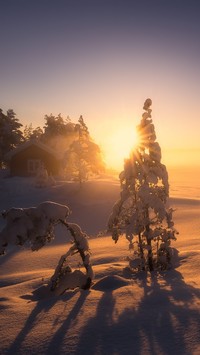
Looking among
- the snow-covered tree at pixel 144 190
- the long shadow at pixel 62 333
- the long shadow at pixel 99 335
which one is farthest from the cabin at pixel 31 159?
the long shadow at pixel 99 335

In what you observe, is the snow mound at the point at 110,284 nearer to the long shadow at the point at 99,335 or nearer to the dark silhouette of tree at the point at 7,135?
the long shadow at the point at 99,335

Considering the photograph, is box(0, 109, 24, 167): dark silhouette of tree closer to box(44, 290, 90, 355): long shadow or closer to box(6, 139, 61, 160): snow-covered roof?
box(6, 139, 61, 160): snow-covered roof

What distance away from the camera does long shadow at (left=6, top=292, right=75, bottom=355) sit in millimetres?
7849

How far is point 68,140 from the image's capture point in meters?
67.4

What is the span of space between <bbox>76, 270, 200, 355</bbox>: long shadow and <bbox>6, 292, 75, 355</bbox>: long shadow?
4.73 feet

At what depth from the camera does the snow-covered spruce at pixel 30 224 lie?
10.4m

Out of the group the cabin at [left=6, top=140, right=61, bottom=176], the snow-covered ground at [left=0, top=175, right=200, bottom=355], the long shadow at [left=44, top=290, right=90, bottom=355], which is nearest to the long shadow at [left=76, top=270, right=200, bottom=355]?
the snow-covered ground at [left=0, top=175, right=200, bottom=355]

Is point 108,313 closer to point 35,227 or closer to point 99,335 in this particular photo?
point 99,335

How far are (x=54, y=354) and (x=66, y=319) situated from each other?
5.55 ft

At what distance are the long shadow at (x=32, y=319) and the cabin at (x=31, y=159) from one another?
3845 centimetres

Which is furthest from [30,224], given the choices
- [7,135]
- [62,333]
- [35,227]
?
[7,135]

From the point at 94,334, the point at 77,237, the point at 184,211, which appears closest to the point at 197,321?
the point at 94,334

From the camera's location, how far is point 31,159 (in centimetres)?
4928

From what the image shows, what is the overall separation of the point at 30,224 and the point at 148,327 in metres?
4.72
